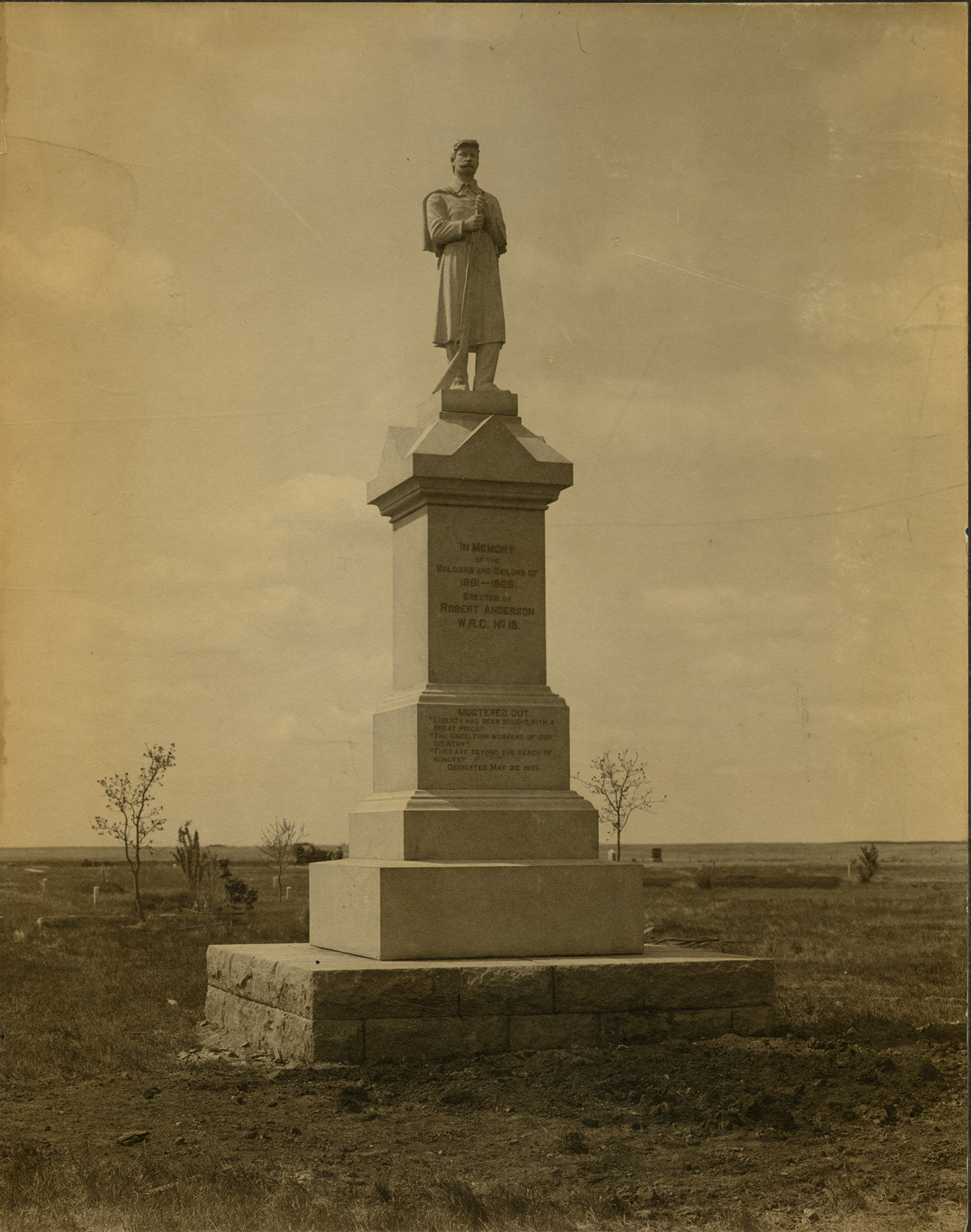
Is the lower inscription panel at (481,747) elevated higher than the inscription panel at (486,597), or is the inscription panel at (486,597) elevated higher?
the inscription panel at (486,597)

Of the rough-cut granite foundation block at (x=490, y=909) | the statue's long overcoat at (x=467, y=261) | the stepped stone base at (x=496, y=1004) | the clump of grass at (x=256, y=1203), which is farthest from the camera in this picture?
the statue's long overcoat at (x=467, y=261)

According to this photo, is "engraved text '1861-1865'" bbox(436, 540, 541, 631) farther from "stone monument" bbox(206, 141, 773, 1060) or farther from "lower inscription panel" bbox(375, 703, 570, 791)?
"lower inscription panel" bbox(375, 703, 570, 791)

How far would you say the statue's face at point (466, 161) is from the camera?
1120 centimetres

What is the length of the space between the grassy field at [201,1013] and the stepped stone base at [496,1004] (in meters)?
0.54

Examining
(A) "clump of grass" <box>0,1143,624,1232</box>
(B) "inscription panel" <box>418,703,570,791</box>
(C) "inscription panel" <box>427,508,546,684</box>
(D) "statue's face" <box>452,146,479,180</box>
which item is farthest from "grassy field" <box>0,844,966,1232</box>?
(D) "statue's face" <box>452,146,479,180</box>

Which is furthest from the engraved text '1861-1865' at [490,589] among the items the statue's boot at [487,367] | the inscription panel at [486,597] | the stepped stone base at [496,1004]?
the stepped stone base at [496,1004]

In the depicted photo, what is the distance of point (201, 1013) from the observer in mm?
11961

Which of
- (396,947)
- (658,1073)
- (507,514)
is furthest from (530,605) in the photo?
(658,1073)

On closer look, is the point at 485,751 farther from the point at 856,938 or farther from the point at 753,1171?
the point at 856,938

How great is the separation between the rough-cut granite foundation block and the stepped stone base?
6.8 inches

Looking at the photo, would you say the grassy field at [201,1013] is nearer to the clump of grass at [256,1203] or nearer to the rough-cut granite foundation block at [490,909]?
the clump of grass at [256,1203]

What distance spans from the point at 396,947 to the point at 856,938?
11.2 metres

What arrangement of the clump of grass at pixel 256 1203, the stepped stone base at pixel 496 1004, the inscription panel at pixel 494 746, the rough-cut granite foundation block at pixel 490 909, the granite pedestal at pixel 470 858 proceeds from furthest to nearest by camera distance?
1. the inscription panel at pixel 494 746
2. the rough-cut granite foundation block at pixel 490 909
3. the granite pedestal at pixel 470 858
4. the stepped stone base at pixel 496 1004
5. the clump of grass at pixel 256 1203

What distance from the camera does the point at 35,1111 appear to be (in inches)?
328
